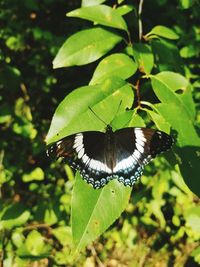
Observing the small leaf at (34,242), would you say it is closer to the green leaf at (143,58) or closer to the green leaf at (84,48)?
the green leaf at (84,48)

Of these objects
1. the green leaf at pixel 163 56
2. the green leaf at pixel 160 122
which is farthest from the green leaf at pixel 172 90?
the green leaf at pixel 163 56

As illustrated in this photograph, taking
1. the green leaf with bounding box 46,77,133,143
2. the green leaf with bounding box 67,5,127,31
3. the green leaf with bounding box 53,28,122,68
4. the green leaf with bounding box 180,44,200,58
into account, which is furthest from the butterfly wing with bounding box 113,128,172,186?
the green leaf with bounding box 180,44,200,58

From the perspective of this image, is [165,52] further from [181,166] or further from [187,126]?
[181,166]

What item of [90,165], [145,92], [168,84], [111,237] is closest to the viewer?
[168,84]

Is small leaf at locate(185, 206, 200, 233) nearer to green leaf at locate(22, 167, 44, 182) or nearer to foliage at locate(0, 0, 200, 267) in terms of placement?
foliage at locate(0, 0, 200, 267)

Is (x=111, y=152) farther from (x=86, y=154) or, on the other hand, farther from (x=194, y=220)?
(x=194, y=220)

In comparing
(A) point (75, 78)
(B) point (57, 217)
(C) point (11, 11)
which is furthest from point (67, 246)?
(C) point (11, 11)
